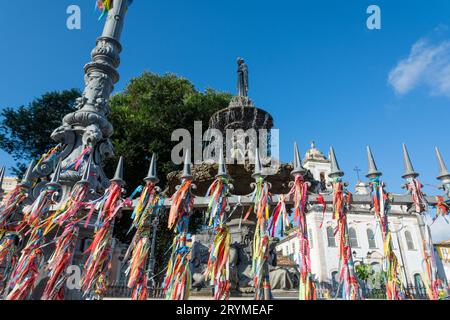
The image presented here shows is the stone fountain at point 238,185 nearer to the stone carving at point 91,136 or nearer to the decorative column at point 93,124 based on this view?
the decorative column at point 93,124

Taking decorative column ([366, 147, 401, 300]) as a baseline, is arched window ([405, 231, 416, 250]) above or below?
above

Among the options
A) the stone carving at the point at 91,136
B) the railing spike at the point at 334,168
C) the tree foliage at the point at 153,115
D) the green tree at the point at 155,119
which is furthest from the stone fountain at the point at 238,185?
the tree foliage at the point at 153,115

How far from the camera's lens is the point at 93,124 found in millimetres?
7031

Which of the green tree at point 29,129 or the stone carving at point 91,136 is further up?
the green tree at point 29,129

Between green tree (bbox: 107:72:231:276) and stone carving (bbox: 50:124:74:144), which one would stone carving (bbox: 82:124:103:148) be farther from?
green tree (bbox: 107:72:231:276)

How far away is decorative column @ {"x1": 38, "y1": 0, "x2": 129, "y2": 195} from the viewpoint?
6128 millimetres

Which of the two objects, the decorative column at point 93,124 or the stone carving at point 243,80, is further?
the stone carving at point 243,80

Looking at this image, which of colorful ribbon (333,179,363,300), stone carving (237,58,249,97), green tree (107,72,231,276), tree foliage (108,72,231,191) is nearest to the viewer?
colorful ribbon (333,179,363,300)

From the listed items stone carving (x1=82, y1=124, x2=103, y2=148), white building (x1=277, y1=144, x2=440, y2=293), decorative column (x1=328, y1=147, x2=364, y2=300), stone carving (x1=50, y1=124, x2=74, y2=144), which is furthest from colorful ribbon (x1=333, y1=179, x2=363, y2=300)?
white building (x1=277, y1=144, x2=440, y2=293)

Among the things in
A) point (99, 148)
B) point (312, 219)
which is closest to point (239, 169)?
point (99, 148)

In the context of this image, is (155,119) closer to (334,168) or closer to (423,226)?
(334,168)

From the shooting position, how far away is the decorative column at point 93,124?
613 centimetres

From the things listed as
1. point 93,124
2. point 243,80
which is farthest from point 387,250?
point 243,80
